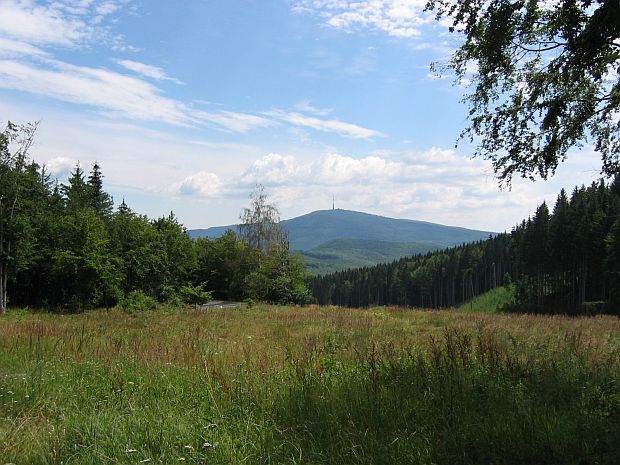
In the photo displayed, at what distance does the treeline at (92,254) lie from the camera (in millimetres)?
34062

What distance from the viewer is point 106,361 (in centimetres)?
673

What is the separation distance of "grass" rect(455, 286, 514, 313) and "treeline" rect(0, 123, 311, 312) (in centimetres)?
5046

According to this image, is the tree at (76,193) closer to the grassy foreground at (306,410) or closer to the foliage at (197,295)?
the foliage at (197,295)

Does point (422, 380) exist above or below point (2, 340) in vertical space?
above

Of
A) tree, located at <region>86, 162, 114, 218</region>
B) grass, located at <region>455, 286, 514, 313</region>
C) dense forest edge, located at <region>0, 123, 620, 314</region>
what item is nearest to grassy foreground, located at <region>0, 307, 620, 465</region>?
dense forest edge, located at <region>0, 123, 620, 314</region>

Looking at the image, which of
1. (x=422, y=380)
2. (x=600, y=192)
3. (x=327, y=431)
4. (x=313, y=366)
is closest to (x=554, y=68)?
(x=422, y=380)

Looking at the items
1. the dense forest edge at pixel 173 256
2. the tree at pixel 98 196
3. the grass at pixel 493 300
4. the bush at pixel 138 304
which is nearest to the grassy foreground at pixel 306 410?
the bush at pixel 138 304

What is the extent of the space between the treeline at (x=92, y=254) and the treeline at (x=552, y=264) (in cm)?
2507

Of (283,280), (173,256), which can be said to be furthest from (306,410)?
(173,256)

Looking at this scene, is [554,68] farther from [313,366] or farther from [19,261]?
[19,261]

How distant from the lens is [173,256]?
174 ft

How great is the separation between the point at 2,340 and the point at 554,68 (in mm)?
11883

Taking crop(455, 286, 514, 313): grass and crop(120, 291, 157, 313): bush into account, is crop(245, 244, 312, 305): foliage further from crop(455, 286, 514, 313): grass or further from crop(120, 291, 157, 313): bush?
crop(455, 286, 514, 313): grass

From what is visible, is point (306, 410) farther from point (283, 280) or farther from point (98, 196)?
point (98, 196)
